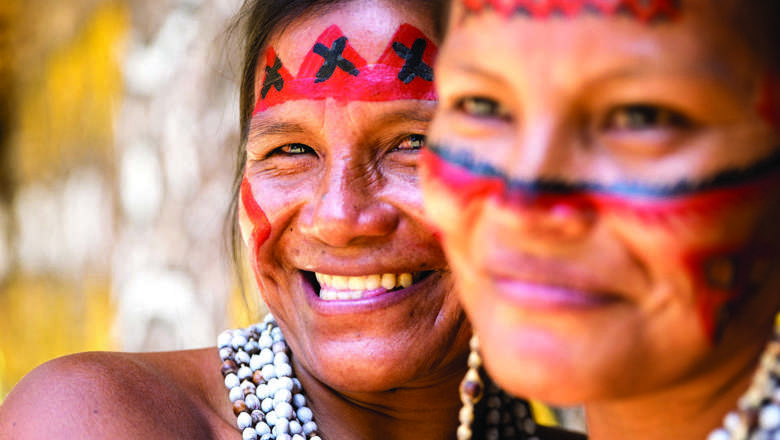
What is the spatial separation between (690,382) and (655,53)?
19.3 inches

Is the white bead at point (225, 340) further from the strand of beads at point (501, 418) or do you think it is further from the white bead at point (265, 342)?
the strand of beads at point (501, 418)

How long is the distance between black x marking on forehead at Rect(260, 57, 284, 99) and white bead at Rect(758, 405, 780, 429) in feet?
4.45

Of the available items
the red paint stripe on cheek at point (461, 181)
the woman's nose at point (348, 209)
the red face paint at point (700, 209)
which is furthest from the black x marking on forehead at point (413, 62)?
the red face paint at point (700, 209)

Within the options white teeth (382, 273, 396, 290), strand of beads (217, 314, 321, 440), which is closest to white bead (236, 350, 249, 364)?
strand of beads (217, 314, 321, 440)

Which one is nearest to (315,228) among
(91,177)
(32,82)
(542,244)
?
(542,244)

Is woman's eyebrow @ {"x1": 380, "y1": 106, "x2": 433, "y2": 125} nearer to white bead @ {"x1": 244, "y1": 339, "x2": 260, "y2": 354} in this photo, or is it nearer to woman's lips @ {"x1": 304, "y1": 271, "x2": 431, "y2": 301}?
woman's lips @ {"x1": 304, "y1": 271, "x2": 431, "y2": 301}

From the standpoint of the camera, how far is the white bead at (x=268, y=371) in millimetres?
2258

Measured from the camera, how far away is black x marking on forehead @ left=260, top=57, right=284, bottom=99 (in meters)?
2.19

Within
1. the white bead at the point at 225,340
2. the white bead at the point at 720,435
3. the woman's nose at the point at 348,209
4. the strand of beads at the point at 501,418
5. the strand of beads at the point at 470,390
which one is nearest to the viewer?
the white bead at the point at 720,435

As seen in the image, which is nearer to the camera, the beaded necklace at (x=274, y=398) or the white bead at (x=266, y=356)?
the beaded necklace at (x=274, y=398)

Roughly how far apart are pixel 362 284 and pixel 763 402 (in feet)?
3.43

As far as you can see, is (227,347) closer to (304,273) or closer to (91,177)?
(304,273)

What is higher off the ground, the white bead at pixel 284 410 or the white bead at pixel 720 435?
the white bead at pixel 720 435

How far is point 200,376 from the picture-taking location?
2248 millimetres
